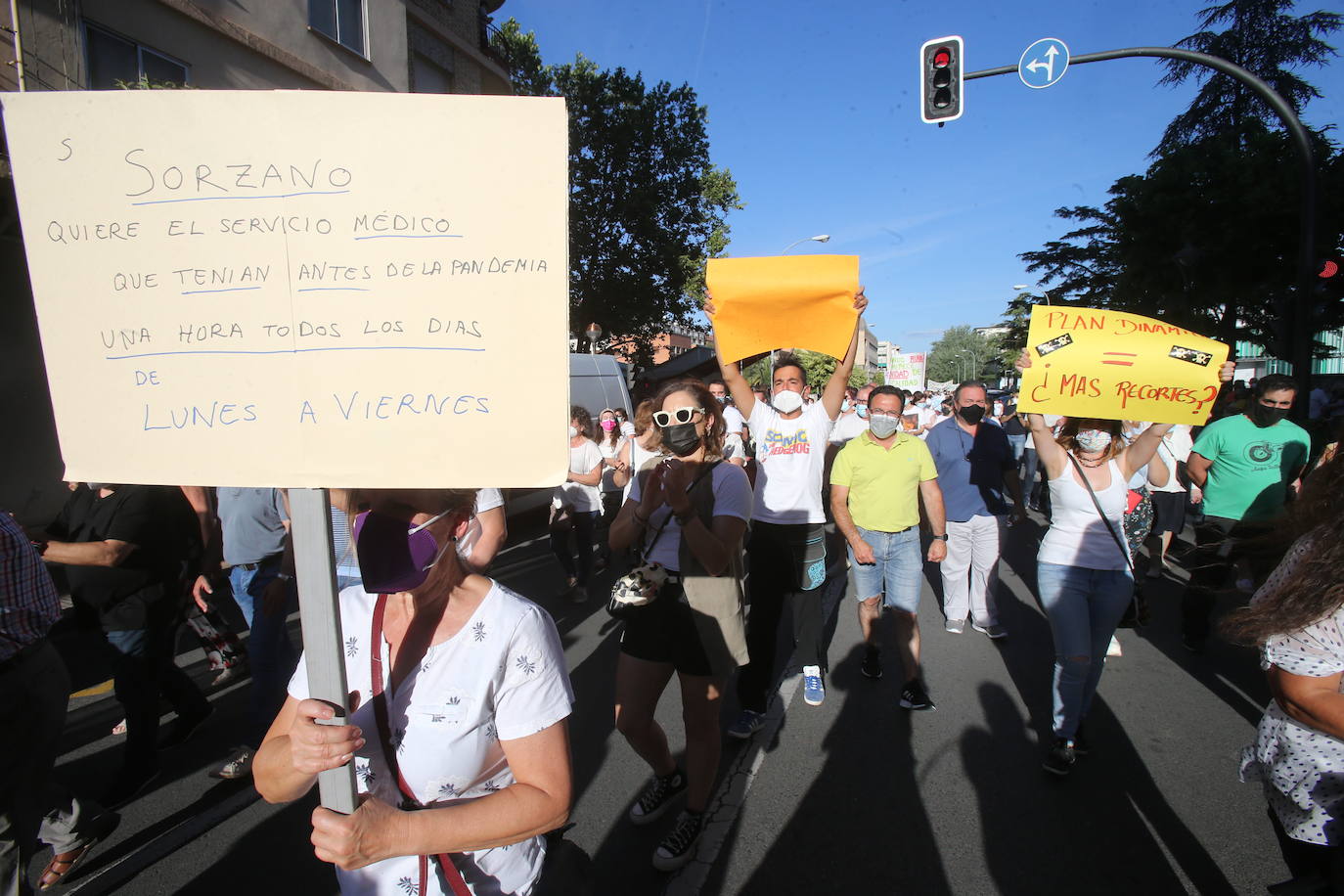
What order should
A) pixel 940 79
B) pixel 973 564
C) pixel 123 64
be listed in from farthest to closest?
pixel 123 64 → pixel 940 79 → pixel 973 564

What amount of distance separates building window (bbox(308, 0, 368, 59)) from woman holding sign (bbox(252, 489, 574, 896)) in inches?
589

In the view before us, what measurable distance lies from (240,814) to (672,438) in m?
2.77

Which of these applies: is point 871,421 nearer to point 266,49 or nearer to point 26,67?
point 26,67

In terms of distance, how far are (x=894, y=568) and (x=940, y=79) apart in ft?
21.8

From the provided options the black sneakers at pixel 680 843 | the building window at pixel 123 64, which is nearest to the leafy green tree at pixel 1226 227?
the black sneakers at pixel 680 843

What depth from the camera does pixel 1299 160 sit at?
7363 millimetres

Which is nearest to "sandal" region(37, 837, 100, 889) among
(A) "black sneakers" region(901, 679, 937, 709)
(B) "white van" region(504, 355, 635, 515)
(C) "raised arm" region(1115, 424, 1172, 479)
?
(A) "black sneakers" region(901, 679, 937, 709)

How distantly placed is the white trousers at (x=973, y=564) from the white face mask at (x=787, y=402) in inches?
89.6

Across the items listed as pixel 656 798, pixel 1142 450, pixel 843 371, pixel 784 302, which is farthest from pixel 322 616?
pixel 1142 450

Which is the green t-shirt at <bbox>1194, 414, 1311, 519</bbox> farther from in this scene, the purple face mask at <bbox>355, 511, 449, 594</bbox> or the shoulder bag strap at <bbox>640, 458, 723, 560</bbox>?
the purple face mask at <bbox>355, 511, 449, 594</bbox>

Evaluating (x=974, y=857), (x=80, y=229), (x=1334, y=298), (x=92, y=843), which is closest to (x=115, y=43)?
(x=92, y=843)

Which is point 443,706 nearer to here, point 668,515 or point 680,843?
point 668,515

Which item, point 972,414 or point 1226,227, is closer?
point 972,414

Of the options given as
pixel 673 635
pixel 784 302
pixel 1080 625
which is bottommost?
pixel 1080 625
